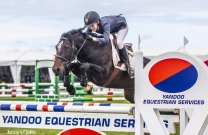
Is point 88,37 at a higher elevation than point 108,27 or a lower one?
lower

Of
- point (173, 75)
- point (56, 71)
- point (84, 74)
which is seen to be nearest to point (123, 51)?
point (84, 74)

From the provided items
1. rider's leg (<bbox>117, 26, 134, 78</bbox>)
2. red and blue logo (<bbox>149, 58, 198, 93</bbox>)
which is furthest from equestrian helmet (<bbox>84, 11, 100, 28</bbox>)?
A: red and blue logo (<bbox>149, 58, 198, 93</bbox>)

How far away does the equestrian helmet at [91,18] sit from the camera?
17.5 feet

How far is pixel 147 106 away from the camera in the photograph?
2.72m

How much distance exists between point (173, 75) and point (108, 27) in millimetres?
2788

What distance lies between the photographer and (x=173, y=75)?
8.64 feet

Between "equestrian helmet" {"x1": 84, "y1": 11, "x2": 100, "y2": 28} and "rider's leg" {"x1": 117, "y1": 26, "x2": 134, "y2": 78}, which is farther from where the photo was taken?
"rider's leg" {"x1": 117, "y1": 26, "x2": 134, "y2": 78}

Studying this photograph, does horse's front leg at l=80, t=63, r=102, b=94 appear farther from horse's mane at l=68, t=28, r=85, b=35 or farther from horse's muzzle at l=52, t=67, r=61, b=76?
horse's mane at l=68, t=28, r=85, b=35

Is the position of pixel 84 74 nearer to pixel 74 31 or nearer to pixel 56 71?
pixel 56 71

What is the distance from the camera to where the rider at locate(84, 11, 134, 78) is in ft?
17.5

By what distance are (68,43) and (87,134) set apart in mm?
2327

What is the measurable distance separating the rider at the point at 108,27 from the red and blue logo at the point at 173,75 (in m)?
2.64

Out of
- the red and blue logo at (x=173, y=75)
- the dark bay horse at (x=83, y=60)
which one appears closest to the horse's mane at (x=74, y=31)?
the dark bay horse at (x=83, y=60)

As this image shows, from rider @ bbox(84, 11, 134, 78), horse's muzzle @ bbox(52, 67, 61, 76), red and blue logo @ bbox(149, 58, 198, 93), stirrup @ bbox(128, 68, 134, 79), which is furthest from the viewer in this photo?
stirrup @ bbox(128, 68, 134, 79)
